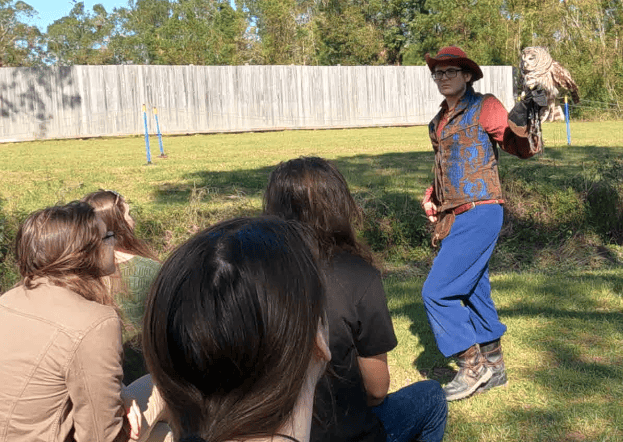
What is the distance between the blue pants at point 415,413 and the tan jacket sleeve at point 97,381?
94cm

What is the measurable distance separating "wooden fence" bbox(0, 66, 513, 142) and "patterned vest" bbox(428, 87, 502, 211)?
24.5 m

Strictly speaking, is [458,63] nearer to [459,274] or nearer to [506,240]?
[459,274]

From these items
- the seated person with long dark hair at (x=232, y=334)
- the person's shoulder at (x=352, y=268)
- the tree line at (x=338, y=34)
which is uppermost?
the tree line at (x=338, y=34)

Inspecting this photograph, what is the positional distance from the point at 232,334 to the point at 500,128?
3264 mm

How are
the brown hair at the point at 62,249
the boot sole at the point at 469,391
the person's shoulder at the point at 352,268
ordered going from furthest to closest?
the boot sole at the point at 469,391 → the brown hair at the point at 62,249 → the person's shoulder at the point at 352,268

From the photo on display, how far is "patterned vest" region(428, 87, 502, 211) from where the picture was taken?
4156 millimetres

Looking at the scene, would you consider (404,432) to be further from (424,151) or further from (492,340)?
(424,151)

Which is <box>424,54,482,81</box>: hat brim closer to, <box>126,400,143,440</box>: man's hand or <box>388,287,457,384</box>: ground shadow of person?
<box>388,287,457,384</box>: ground shadow of person

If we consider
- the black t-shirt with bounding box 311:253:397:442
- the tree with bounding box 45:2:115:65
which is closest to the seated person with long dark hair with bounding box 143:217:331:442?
the black t-shirt with bounding box 311:253:397:442

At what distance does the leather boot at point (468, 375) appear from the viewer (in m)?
4.23

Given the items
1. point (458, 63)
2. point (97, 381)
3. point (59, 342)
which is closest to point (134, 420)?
point (97, 381)

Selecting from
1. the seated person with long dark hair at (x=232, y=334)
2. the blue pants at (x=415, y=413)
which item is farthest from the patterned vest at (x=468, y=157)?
the seated person with long dark hair at (x=232, y=334)

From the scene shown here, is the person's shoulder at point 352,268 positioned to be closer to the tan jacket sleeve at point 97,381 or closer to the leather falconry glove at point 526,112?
the tan jacket sleeve at point 97,381

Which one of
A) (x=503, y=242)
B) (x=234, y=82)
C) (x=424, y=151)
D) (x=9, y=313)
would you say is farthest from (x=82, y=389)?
(x=234, y=82)
